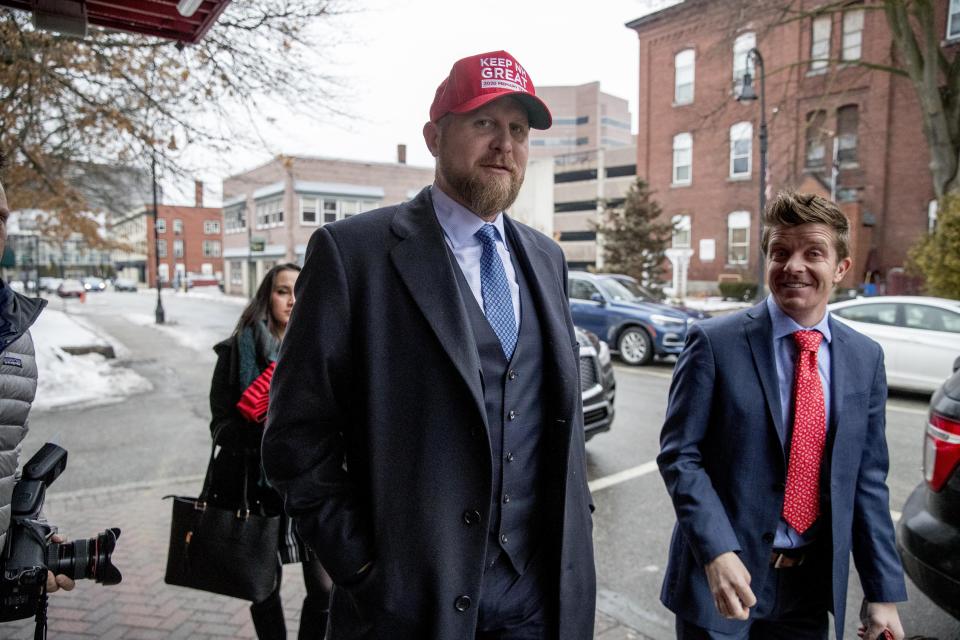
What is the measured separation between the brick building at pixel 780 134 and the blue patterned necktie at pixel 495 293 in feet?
75.2

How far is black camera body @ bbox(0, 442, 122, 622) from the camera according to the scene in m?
1.87

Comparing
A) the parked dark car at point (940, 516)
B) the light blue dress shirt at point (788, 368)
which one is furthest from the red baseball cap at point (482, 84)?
the parked dark car at point (940, 516)

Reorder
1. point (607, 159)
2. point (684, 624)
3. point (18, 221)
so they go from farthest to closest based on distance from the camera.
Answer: point (607, 159) < point (18, 221) < point (684, 624)

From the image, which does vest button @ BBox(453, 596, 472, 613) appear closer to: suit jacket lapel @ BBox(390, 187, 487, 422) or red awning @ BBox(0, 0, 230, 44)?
suit jacket lapel @ BBox(390, 187, 487, 422)

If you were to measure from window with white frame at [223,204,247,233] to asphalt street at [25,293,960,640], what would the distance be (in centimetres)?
3985

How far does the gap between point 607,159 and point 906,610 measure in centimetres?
5841

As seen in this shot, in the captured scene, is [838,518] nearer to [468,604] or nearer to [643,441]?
[468,604]

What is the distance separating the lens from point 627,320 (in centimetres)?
1276

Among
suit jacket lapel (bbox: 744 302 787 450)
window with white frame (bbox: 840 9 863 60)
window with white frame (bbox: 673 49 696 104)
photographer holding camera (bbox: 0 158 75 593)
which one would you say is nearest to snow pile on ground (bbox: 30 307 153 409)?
photographer holding camera (bbox: 0 158 75 593)

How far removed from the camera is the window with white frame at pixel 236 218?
163 ft

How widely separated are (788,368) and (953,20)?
28438mm

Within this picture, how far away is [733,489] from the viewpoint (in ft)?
6.91

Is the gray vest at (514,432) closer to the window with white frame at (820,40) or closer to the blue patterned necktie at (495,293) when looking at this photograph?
the blue patterned necktie at (495,293)

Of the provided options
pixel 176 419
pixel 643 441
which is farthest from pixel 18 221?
pixel 643 441
